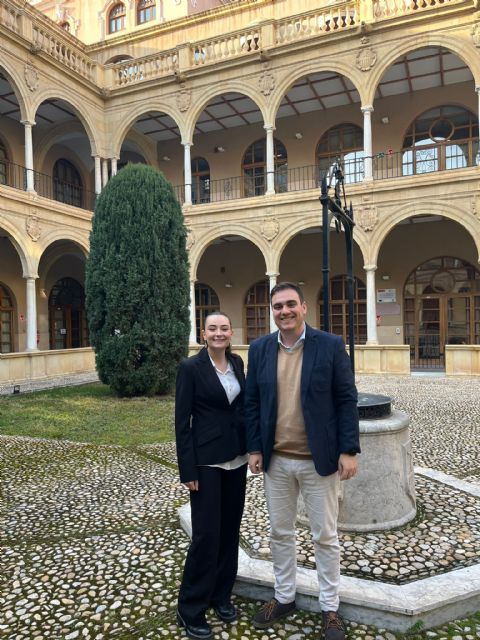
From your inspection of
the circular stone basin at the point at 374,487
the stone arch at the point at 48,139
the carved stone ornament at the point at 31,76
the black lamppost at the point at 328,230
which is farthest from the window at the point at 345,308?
the circular stone basin at the point at 374,487

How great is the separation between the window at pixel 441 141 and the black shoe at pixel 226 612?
54.5 feet

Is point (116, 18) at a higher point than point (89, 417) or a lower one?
higher

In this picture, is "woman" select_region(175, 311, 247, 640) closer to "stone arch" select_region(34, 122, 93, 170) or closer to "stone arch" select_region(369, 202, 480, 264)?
"stone arch" select_region(369, 202, 480, 264)

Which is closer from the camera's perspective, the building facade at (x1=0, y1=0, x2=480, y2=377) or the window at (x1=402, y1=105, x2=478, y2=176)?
the building facade at (x1=0, y1=0, x2=480, y2=377)

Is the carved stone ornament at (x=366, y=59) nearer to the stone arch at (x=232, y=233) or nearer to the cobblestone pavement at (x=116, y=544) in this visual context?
the stone arch at (x=232, y=233)

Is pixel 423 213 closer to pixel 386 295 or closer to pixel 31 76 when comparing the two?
pixel 386 295

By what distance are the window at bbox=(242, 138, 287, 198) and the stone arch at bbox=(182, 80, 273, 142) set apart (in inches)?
108

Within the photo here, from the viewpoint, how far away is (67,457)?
621 cm

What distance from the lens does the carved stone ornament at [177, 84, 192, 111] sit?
58.1 feet

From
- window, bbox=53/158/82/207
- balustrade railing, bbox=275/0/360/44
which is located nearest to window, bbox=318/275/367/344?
balustrade railing, bbox=275/0/360/44

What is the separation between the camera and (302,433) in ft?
8.45

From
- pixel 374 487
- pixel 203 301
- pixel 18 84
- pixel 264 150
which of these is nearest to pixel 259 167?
pixel 264 150

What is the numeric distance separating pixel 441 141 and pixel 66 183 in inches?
571

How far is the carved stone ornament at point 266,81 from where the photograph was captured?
54.2 feet
